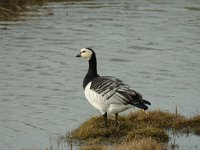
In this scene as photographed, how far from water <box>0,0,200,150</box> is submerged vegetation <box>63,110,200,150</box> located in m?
0.64

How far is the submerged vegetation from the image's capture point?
1291cm

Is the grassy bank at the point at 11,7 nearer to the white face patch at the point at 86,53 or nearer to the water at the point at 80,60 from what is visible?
the water at the point at 80,60

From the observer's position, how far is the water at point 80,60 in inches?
643

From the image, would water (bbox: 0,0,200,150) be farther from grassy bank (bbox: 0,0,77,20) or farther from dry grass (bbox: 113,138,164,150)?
dry grass (bbox: 113,138,164,150)

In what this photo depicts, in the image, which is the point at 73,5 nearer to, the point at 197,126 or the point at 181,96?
the point at 181,96

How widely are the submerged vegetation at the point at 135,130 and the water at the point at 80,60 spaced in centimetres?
64

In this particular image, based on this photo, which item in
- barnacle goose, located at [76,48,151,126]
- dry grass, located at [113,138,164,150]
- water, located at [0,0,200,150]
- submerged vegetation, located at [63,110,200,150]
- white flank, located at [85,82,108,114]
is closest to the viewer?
dry grass, located at [113,138,164,150]

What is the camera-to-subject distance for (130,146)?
11.6 metres

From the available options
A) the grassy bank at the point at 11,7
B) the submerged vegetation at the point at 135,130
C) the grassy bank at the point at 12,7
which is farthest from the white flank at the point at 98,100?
the grassy bank at the point at 11,7

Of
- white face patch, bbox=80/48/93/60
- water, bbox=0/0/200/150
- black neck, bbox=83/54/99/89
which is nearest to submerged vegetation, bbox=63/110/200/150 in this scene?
water, bbox=0/0/200/150

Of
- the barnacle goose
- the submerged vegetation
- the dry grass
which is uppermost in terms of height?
the barnacle goose

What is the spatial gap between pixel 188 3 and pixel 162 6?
1831mm

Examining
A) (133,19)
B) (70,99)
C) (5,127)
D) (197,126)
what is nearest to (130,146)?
(197,126)

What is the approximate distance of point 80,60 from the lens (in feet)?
81.4
